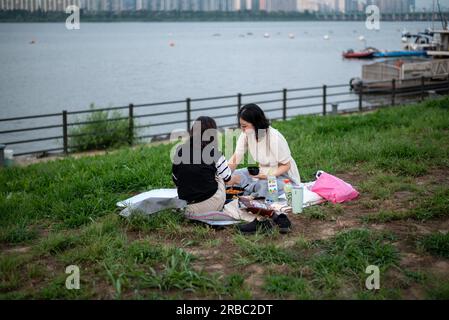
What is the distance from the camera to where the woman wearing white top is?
22.1ft

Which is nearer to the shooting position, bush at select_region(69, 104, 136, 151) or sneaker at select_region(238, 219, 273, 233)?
sneaker at select_region(238, 219, 273, 233)

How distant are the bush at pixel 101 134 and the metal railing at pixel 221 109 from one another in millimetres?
96

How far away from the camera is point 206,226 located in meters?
5.90

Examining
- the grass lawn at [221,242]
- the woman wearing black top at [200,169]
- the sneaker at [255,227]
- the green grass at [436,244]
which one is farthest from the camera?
the woman wearing black top at [200,169]

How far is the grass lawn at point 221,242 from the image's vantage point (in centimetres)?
445

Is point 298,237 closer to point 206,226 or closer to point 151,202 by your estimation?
point 206,226

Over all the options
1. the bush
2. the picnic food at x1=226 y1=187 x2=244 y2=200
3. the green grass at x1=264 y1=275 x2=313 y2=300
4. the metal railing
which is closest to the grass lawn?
the green grass at x1=264 y1=275 x2=313 y2=300

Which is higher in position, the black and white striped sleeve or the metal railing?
the black and white striped sleeve

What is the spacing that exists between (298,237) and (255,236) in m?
0.42

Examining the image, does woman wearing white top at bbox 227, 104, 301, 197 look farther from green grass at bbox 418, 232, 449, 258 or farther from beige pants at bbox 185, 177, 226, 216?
green grass at bbox 418, 232, 449, 258

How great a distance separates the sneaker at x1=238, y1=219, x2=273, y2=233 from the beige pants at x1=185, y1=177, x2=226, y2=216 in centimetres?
50

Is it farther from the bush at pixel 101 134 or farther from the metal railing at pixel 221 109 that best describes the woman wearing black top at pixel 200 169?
the bush at pixel 101 134

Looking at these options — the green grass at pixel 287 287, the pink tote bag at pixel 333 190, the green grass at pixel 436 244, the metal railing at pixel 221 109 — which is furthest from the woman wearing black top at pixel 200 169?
the metal railing at pixel 221 109

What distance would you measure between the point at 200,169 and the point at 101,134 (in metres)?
8.88
